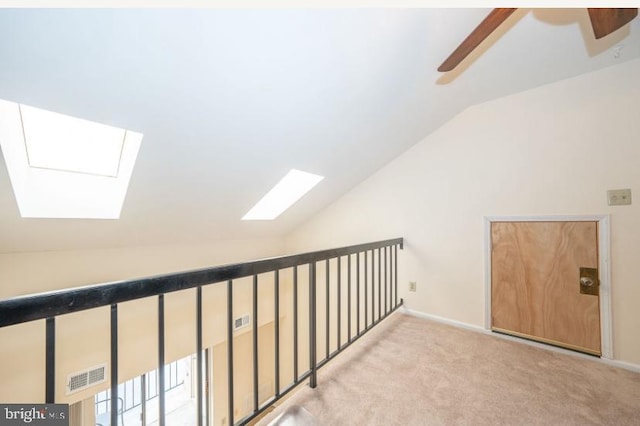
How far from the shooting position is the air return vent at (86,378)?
8.15 feet

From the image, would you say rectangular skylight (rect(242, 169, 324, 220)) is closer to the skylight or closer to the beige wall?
the beige wall

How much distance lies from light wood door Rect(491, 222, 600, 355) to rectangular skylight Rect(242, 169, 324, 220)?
1946mm

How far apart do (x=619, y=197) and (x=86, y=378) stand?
4.76 meters

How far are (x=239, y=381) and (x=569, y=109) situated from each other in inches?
215

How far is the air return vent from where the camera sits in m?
2.48

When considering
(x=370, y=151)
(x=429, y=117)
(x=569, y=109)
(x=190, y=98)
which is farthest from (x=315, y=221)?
(x=569, y=109)

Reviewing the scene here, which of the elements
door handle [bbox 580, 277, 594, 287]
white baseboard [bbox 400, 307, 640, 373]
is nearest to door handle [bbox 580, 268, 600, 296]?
door handle [bbox 580, 277, 594, 287]

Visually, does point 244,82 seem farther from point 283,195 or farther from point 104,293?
point 283,195

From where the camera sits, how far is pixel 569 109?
2.18 meters

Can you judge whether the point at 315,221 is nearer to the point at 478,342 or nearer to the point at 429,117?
the point at 429,117

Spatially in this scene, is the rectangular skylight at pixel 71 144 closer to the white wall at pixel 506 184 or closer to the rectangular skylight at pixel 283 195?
the rectangular skylight at pixel 283 195

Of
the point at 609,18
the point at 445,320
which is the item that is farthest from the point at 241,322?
the point at 609,18

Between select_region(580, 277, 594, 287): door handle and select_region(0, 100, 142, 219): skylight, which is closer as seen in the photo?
select_region(0, 100, 142, 219): skylight

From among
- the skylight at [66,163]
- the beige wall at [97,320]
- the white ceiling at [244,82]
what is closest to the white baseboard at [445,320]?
the white ceiling at [244,82]
